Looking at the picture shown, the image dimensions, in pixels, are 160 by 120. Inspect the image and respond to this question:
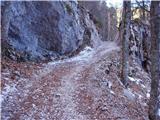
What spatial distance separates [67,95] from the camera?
1283 centimetres

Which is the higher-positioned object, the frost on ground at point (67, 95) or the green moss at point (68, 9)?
the green moss at point (68, 9)

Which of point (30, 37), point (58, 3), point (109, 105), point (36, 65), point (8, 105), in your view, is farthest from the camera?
point (58, 3)

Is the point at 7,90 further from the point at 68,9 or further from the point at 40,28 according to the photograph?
the point at 68,9

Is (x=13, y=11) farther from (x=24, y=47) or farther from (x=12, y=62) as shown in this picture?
(x=12, y=62)

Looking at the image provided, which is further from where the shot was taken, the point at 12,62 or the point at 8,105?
the point at 12,62

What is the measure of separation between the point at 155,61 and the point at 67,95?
3965 millimetres

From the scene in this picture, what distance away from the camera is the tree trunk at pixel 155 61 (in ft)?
34.8

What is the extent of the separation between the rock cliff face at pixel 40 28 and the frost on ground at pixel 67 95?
191 cm

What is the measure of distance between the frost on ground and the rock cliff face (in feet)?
6.26

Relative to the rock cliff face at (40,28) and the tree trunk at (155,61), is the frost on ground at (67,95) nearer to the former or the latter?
the tree trunk at (155,61)

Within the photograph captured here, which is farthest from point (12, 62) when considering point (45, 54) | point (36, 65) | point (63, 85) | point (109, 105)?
point (109, 105)

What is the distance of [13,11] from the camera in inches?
701

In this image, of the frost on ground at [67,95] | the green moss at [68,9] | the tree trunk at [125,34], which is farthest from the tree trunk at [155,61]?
the green moss at [68,9]

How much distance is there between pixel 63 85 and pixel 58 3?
1024cm
